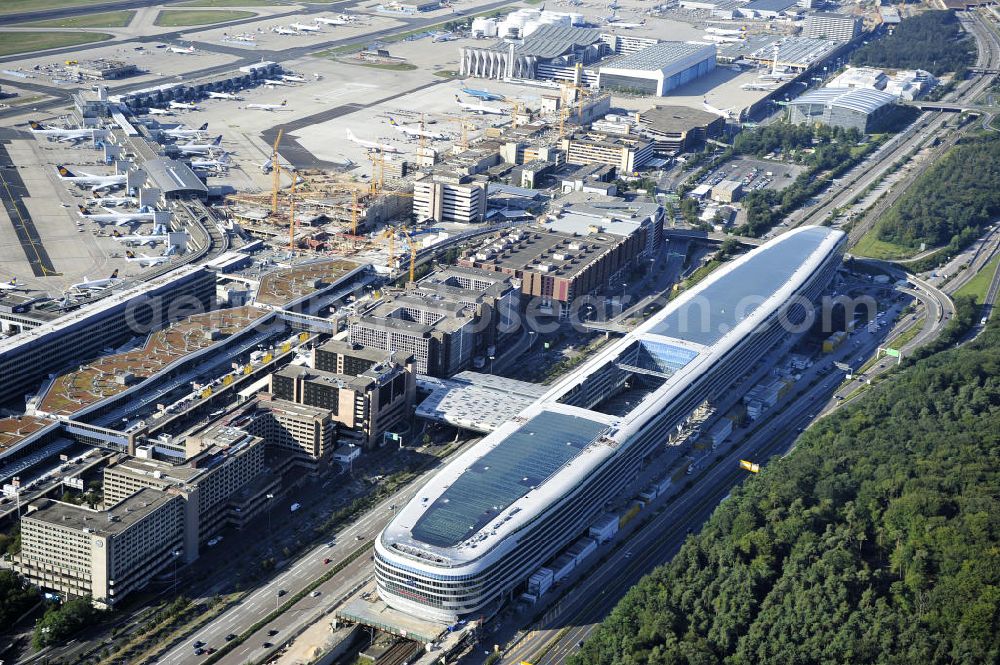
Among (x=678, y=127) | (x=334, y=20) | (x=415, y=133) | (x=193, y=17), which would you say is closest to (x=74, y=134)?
(x=415, y=133)

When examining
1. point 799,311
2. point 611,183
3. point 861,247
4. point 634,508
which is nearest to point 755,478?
point 634,508

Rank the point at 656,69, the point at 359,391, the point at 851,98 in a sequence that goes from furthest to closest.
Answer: the point at 656,69, the point at 851,98, the point at 359,391

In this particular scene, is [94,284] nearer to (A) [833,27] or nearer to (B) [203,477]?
(B) [203,477]

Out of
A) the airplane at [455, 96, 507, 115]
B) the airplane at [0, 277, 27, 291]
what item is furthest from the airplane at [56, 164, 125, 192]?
the airplane at [455, 96, 507, 115]

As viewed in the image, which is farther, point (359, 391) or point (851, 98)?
point (851, 98)

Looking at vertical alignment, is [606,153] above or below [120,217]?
above

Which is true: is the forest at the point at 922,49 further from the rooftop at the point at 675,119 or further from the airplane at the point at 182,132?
the airplane at the point at 182,132
